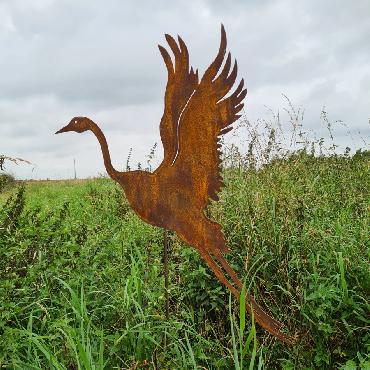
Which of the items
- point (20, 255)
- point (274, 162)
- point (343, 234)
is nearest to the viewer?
point (20, 255)

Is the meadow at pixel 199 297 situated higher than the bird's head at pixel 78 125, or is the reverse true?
the bird's head at pixel 78 125

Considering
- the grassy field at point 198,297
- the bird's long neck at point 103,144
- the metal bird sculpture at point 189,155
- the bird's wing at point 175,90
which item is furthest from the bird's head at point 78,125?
the grassy field at point 198,297

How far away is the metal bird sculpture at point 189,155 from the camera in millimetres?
2705

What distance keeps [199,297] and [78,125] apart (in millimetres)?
1487

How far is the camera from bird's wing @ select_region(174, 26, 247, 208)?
8.91ft

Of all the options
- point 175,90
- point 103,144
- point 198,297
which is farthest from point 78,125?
point 198,297

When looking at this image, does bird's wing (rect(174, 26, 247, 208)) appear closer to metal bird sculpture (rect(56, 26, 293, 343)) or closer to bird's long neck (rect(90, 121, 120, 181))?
metal bird sculpture (rect(56, 26, 293, 343))

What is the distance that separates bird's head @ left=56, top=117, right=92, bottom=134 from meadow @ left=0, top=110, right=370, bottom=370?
936 millimetres

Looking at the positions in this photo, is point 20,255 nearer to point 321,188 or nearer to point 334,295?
point 334,295

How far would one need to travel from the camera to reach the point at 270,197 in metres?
4.29

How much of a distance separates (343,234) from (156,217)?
194 centimetres

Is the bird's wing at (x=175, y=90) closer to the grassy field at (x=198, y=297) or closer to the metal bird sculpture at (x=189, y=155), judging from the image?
the metal bird sculpture at (x=189, y=155)

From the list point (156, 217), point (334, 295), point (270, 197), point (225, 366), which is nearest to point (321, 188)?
point (270, 197)

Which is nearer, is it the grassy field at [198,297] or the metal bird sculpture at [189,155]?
the metal bird sculpture at [189,155]
